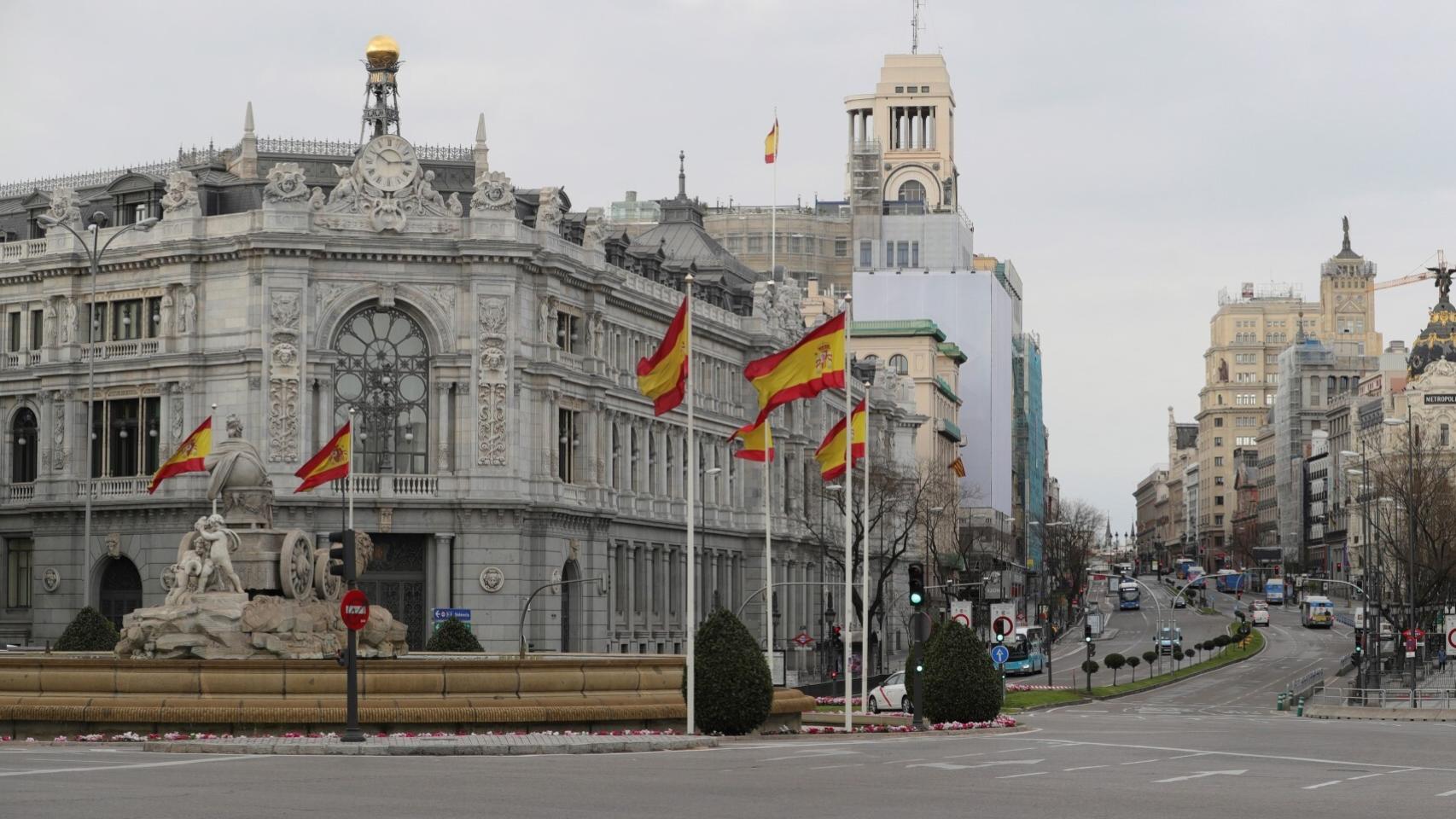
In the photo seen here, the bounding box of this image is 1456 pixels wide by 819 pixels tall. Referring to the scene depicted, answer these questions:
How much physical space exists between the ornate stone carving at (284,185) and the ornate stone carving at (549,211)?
9.60 meters

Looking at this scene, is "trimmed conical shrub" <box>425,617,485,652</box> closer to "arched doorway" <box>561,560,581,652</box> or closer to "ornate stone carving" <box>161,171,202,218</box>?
"arched doorway" <box>561,560,581,652</box>

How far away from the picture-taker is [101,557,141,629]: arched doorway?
9025 cm

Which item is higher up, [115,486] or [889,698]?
[115,486]

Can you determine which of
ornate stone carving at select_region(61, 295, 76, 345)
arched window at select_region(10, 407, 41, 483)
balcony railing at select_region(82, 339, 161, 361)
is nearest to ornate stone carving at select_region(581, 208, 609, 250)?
balcony railing at select_region(82, 339, 161, 361)

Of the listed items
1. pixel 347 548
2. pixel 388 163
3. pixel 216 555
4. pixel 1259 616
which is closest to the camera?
pixel 347 548

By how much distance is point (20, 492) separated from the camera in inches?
3696

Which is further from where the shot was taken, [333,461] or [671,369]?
[333,461]

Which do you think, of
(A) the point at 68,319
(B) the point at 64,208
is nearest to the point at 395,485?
(A) the point at 68,319

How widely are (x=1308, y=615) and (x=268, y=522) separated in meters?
132

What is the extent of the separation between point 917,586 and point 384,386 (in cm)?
4245

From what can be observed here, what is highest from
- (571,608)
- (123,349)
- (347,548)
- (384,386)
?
(123,349)

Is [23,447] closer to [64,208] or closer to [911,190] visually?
[64,208]

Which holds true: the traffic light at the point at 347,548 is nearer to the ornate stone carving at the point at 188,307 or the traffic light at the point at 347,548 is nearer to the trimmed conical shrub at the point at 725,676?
the trimmed conical shrub at the point at 725,676

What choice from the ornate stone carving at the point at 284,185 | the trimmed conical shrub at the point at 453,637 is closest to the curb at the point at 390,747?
the trimmed conical shrub at the point at 453,637
